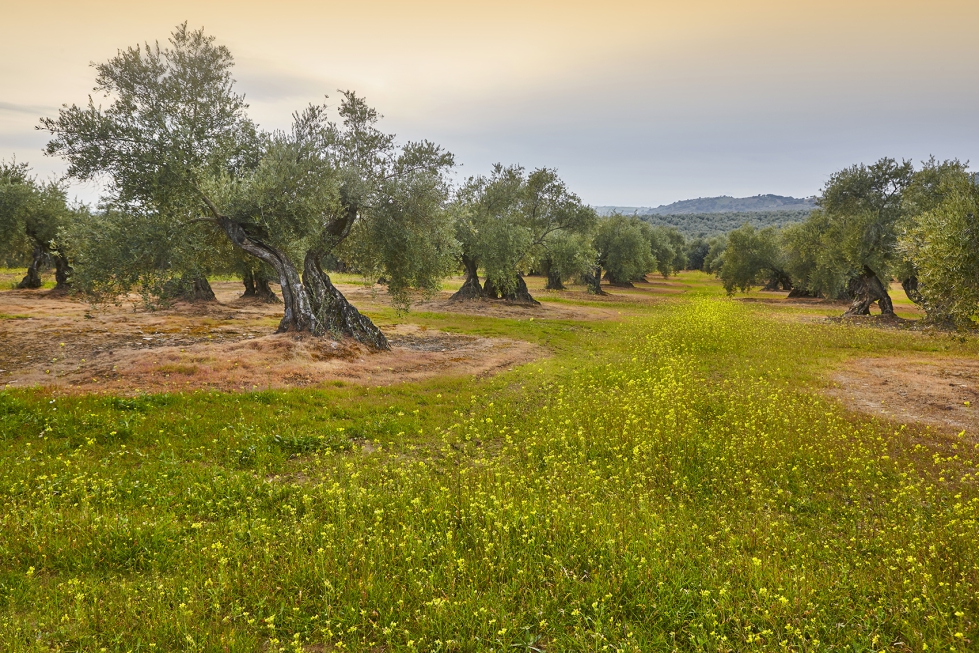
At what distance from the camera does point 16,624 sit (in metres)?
4.87

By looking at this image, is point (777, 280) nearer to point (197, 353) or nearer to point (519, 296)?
point (519, 296)

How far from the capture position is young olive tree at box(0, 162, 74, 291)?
1391 inches

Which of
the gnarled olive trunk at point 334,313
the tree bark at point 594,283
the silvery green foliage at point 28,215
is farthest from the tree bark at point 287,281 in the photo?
the tree bark at point 594,283

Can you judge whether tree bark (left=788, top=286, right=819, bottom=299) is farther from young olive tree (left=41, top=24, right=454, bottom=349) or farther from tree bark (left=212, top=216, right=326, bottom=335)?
tree bark (left=212, top=216, right=326, bottom=335)

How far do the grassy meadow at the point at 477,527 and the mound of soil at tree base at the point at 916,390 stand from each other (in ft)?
4.52

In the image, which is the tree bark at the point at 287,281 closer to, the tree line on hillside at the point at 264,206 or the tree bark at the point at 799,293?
the tree line on hillside at the point at 264,206

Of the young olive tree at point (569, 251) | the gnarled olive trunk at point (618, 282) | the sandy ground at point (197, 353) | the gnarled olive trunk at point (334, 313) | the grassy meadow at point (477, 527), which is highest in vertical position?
the young olive tree at point (569, 251)

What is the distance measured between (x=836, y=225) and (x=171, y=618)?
5041cm

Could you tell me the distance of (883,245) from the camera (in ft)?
121

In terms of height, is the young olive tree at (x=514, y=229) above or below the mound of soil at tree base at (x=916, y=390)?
above

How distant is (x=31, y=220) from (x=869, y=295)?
6977cm

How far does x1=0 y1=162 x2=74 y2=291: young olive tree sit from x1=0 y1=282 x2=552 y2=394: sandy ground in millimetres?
7693

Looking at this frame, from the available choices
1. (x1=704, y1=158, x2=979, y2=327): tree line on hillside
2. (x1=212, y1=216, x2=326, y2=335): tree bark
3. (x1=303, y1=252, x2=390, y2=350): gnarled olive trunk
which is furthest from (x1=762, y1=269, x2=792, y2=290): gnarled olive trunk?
(x1=212, y1=216, x2=326, y2=335): tree bark

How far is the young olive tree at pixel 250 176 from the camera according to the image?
1912 cm
